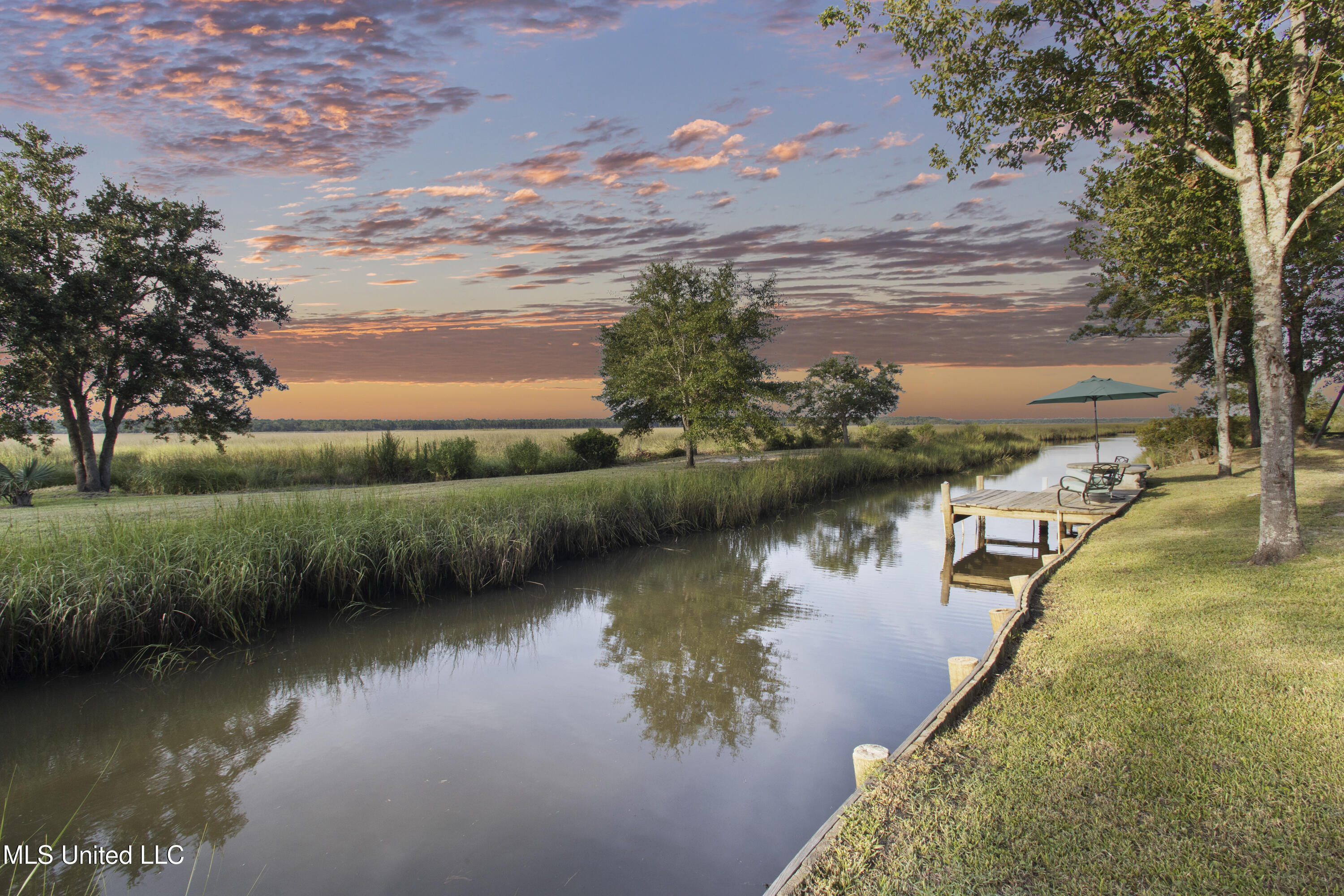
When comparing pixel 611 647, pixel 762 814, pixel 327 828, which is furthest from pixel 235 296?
pixel 762 814

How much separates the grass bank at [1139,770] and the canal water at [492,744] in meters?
1.15

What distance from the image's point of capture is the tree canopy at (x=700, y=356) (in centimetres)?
1908

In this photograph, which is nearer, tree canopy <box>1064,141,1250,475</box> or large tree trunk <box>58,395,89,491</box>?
tree canopy <box>1064,141,1250,475</box>

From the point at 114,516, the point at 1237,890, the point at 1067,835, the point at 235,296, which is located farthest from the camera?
the point at 235,296

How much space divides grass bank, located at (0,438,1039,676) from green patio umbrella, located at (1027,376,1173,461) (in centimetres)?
966

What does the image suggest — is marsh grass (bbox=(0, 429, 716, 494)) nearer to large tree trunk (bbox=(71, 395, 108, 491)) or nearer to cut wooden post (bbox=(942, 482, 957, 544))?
large tree trunk (bbox=(71, 395, 108, 491))

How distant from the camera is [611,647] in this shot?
7691 millimetres

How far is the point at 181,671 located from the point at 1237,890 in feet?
26.8

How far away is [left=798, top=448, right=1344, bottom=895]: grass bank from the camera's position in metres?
2.58

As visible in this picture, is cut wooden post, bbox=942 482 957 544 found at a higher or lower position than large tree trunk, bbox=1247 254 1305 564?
lower

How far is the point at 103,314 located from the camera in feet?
55.8

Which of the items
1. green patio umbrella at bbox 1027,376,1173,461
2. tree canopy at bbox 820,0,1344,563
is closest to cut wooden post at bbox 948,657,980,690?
tree canopy at bbox 820,0,1344,563

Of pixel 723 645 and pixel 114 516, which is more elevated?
pixel 114 516

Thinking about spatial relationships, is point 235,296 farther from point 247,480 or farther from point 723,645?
point 723,645
